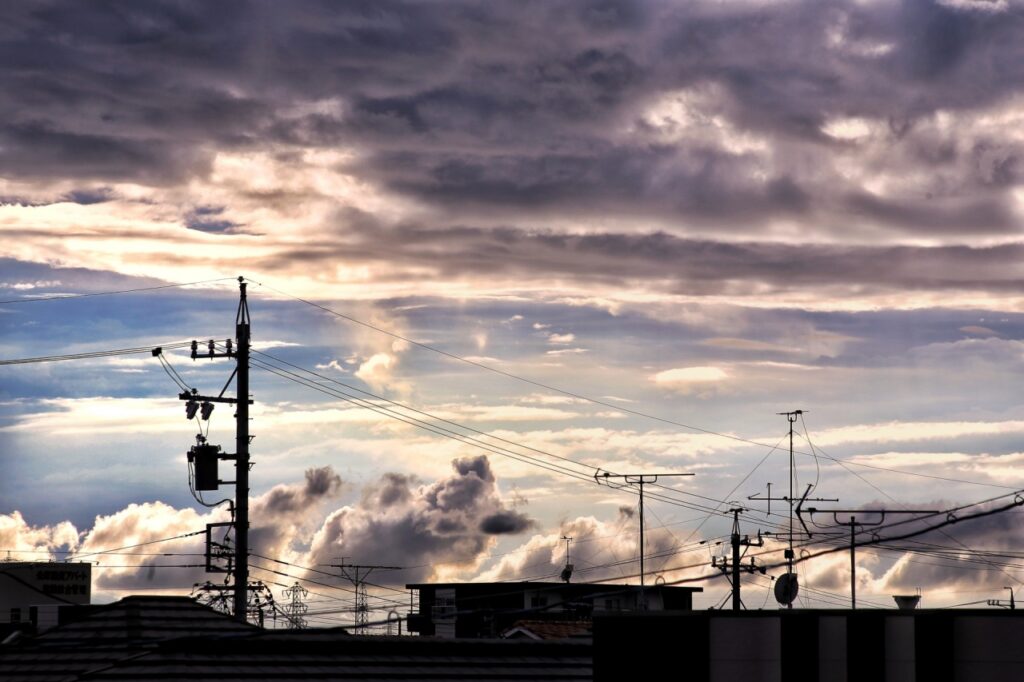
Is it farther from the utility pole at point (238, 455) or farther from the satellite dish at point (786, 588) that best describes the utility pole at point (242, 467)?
the satellite dish at point (786, 588)

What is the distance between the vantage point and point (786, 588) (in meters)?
43.8

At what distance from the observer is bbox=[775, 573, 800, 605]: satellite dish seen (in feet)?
143

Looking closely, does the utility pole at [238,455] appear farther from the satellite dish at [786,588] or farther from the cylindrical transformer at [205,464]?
the satellite dish at [786,588]

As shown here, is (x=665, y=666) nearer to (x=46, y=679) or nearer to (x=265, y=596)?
(x=46, y=679)

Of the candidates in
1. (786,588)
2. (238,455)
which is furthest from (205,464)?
(786,588)

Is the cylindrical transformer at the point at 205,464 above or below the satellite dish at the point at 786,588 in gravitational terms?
above

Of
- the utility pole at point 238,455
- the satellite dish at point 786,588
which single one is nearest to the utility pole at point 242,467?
the utility pole at point 238,455

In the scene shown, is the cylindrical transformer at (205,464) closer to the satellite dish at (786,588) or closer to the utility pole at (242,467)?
the utility pole at (242,467)

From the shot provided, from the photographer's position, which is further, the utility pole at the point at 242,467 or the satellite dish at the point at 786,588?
the utility pole at the point at 242,467

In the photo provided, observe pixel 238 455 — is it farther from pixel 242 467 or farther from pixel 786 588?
pixel 786 588

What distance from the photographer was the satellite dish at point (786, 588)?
4356cm

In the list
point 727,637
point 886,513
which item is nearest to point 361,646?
point 727,637

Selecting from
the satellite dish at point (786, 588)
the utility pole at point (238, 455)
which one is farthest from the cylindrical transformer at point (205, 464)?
the satellite dish at point (786, 588)

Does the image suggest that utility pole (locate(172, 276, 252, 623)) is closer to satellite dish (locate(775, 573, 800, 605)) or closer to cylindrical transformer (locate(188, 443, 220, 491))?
cylindrical transformer (locate(188, 443, 220, 491))
